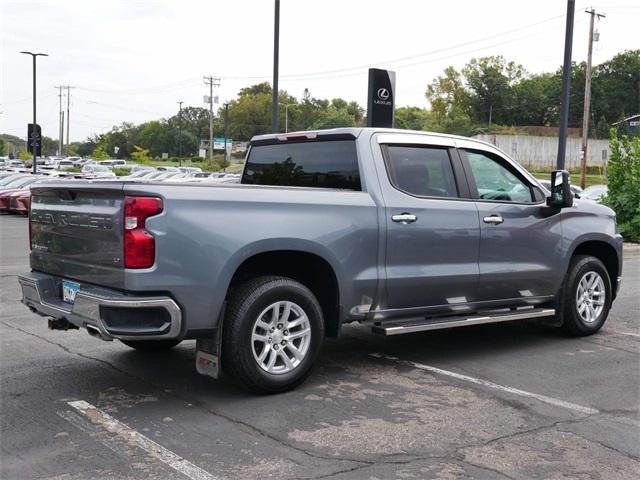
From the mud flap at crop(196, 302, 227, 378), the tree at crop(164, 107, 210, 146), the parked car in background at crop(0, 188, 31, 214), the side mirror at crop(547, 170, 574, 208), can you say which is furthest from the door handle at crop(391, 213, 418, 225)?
the tree at crop(164, 107, 210, 146)

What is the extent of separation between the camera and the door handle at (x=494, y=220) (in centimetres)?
673

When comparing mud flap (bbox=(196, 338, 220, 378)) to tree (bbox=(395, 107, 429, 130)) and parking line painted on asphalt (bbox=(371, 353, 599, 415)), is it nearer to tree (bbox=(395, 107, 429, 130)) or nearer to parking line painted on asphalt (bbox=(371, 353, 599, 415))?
parking line painted on asphalt (bbox=(371, 353, 599, 415))

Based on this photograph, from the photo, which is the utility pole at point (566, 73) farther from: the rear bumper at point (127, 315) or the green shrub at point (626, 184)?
the rear bumper at point (127, 315)

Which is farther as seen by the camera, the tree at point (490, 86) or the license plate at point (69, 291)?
the tree at point (490, 86)

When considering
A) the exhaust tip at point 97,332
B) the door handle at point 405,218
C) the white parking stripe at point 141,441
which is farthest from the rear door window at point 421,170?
the white parking stripe at point 141,441

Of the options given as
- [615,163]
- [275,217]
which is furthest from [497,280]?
[615,163]

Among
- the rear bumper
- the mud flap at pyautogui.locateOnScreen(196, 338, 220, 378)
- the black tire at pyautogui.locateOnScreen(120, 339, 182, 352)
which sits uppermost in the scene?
the rear bumper

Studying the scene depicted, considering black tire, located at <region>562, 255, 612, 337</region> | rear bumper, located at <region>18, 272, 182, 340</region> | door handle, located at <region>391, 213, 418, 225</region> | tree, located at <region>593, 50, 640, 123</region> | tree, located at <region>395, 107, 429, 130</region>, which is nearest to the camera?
rear bumper, located at <region>18, 272, 182, 340</region>

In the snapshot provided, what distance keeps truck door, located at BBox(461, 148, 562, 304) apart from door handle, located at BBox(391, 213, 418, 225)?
2.70ft

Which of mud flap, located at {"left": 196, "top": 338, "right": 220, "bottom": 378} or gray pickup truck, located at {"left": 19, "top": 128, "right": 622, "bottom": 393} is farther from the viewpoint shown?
mud flap, located at {"left": 196, "top": 338, "right": 220, "bottom": 378}

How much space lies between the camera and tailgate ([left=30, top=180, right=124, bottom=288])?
5.06 metres

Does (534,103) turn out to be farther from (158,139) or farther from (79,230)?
(79,230)

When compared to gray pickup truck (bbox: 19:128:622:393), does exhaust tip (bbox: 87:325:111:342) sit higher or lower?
lower

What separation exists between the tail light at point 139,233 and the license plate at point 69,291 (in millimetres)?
740
